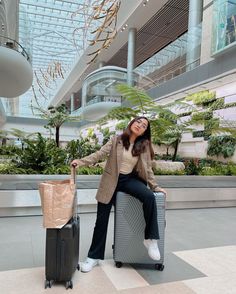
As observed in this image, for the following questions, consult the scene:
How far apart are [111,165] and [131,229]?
62cm

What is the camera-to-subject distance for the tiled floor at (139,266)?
2277 millimetres

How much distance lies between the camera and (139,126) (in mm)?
2646

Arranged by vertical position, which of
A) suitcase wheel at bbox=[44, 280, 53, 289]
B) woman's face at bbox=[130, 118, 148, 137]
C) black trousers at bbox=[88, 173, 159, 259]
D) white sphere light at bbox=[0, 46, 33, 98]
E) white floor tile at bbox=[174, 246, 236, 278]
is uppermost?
white sphere light at bbox=[0, 46, 33, 98]

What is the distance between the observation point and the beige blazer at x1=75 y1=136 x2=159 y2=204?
102 inches

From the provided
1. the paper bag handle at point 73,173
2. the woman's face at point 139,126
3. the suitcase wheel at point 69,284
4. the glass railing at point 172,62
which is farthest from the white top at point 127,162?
the glass railing at point 172,62

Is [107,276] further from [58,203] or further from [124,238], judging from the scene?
[58,203]

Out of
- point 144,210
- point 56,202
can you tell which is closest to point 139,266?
point 144,210

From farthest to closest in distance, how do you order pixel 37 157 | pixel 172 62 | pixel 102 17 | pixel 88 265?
pixel 172 62
pixel 102 17
pixel 37 157
pixel 88 265

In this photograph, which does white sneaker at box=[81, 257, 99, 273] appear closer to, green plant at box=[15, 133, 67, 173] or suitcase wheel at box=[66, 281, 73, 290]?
suitcase wheel at box=[66, 281, 73, 290]

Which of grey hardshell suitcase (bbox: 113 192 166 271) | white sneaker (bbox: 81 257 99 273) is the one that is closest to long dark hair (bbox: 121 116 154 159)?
grey hardshell suitcase (bbox: 113 192 166 271)

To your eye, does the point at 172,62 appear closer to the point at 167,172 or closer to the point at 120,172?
the point at 167,172

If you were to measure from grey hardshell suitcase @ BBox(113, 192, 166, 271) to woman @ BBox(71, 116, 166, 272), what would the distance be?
0.10m

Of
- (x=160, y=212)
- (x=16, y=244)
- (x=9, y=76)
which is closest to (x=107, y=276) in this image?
(x=160, y=212)

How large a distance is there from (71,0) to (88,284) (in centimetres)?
2106
